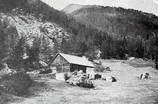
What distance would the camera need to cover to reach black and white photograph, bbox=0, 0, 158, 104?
835 inches

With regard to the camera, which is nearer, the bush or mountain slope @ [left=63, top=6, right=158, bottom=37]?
the bush

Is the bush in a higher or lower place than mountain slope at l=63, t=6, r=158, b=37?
lower

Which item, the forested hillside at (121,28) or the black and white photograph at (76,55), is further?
the forested hillside at (121,28)

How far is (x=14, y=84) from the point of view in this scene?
20.1m

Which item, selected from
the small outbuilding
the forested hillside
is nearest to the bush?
the small outbuilding

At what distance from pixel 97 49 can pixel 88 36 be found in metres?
7.82

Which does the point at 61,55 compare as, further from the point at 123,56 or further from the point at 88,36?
the point at 88,36

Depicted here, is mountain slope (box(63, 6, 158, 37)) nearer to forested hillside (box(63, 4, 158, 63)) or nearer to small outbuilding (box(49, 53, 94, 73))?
forested hillside (box(63, 4, 158, 63))

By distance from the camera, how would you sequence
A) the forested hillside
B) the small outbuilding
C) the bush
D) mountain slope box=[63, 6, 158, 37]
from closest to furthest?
the bush
the small outbuilding
the forested hillside
mountain slope box=[63, 6, 158, 37]

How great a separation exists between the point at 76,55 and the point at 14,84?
120 feet

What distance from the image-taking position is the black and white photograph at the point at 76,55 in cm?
2122

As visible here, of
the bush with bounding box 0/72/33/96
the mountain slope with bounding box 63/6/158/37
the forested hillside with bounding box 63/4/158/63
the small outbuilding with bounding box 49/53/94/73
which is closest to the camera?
the bush with bounding box 0/72/33/96

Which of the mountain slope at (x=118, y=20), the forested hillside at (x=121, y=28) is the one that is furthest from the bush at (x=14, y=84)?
the mountain slope at (x=118, y=20)

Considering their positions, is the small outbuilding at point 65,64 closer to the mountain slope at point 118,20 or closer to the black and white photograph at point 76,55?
the black and white photograph at point 76,55
